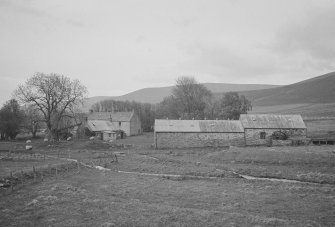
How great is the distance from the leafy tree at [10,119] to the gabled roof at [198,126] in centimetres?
3967

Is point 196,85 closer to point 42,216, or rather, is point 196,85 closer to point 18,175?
point 18,175

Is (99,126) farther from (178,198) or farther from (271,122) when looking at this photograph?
(178,198)

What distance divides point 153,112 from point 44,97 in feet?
167

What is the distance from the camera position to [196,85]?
8300 cm

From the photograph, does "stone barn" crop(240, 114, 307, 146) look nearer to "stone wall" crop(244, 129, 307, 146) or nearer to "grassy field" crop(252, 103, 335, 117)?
"stone wall" crop(244, 129, 307, 146)

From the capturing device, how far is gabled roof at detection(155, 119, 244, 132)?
53125 mm

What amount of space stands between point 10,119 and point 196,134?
47652 mm

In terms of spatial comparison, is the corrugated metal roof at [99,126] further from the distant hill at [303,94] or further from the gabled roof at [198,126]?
the distant hill at [303,94]

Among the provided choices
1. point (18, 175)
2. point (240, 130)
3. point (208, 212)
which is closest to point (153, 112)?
point (240, 130)

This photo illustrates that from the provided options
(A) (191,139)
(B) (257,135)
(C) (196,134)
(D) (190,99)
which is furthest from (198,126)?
(D) (190,99)

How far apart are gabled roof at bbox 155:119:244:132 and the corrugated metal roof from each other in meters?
26.9

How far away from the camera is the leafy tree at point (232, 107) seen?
71.4m

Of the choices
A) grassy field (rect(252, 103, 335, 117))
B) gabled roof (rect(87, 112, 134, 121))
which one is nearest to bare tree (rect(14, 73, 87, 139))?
gabled roof (rect(87, 112, 134, 121))

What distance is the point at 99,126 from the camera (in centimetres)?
7675
